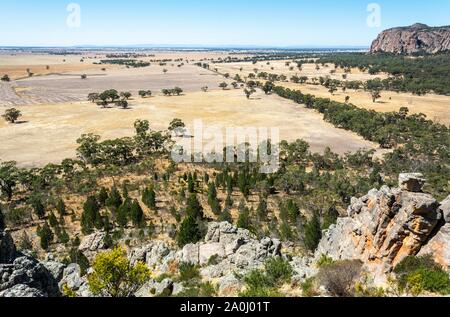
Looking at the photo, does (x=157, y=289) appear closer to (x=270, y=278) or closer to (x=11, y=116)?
(x=270, y=278)

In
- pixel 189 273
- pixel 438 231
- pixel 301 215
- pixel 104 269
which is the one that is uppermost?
pixel 438 231

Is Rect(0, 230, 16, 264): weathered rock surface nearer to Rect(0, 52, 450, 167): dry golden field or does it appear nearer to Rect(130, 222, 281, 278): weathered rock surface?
Rect(130, 222, 281, 278): weathered rock surface

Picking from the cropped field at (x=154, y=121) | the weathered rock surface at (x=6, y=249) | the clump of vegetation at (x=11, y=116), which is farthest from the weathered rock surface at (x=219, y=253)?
the clump of vegetation at (x=11, y=116)

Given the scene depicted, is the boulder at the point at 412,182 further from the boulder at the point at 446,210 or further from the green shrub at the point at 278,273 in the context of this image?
the green shrub at the point at 278,273

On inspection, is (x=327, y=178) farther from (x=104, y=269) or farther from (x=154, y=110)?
(x=154, y=110)

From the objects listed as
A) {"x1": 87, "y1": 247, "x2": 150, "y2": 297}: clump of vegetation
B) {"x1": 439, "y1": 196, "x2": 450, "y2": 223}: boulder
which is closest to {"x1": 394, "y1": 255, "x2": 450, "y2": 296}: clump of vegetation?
{"x1": 439, "y1": 196, "x2": 450, "y2": 223}: boulder

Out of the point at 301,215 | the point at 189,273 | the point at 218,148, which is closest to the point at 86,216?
the point at 189,273

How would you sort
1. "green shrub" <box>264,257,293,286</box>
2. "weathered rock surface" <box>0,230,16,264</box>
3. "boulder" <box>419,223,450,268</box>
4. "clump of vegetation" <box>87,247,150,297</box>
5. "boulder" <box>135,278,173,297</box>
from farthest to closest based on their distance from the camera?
"boulder" <box>135,278,173,297</box> < "clump of vegetation" <box>87,247,150,297</box> < "weathered rock surface" <box>0,230,16,264</box> < "green shrub" <box>264,257,293,286</box> < "boulder" <box>419,223,450,268</box>

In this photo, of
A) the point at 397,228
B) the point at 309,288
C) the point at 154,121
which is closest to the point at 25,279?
the point at 309,288
